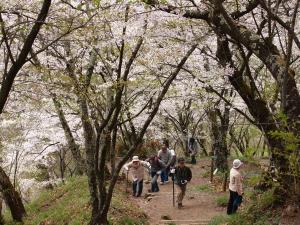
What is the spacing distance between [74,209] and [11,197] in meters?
2.21

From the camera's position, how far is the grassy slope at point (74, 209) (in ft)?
41.0

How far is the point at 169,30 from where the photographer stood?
38.8ft

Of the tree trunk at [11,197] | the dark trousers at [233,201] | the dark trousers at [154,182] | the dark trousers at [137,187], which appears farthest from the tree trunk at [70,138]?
the dark trousers at [233,201]

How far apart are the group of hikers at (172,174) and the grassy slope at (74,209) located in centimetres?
99

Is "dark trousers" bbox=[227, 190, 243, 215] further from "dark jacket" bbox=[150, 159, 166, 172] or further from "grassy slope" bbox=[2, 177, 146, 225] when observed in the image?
"dark jacket" bbox=[150, 159, 166, 172]

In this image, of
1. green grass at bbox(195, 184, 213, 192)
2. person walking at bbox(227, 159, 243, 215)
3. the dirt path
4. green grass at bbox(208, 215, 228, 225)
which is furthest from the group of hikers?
green grass at bbox(195, 184, 213, 192)

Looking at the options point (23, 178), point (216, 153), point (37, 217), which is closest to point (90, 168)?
point (37, 217)

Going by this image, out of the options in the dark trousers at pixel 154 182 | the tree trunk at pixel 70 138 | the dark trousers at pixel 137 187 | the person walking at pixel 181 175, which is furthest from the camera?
the dark trousers at pixel 154 182

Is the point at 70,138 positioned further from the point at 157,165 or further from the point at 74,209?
the point at 74,209

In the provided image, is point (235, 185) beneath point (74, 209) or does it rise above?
above

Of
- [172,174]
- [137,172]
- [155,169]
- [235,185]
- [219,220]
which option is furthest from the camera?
[155,169]

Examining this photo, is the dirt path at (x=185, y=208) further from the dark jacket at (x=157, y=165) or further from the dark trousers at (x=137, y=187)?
the dark jacket at (x=157, y=165)

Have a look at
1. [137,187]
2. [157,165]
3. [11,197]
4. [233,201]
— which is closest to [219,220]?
[233,201]

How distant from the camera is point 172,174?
15.0m
